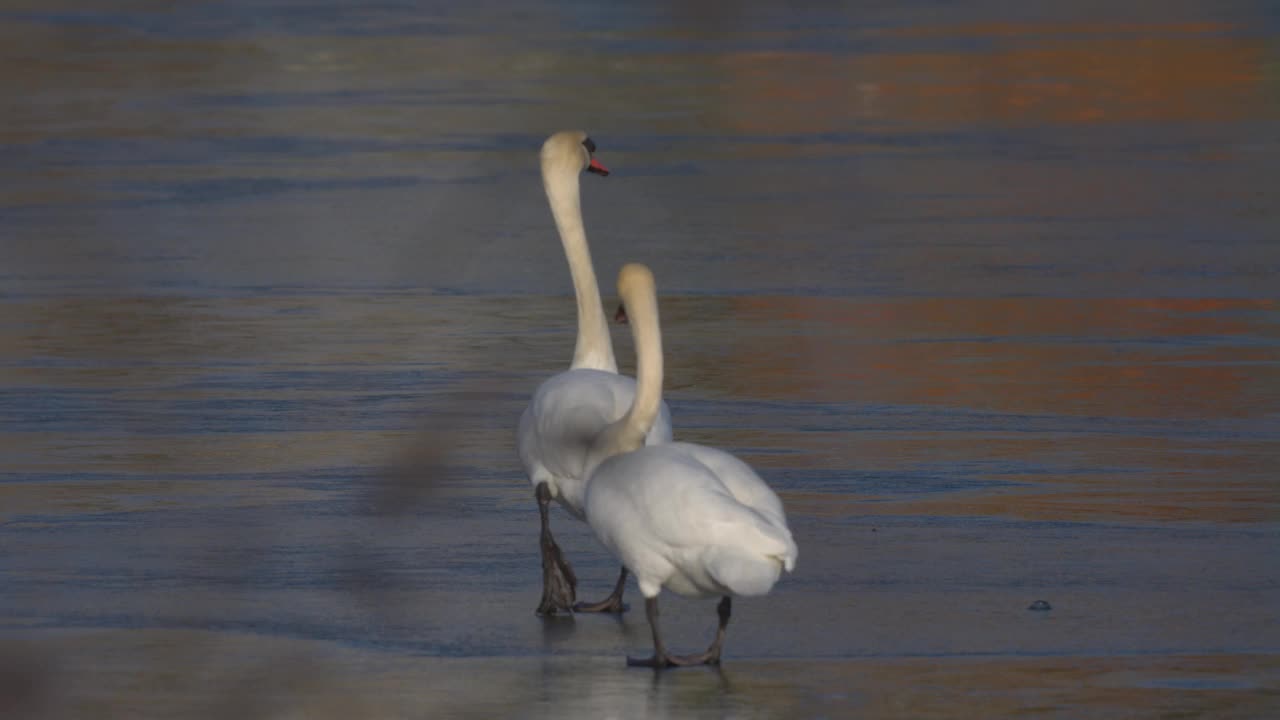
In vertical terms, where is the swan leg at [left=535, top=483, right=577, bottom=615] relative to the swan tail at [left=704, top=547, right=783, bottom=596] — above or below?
below

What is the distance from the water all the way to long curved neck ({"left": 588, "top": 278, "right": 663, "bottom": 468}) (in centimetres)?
54

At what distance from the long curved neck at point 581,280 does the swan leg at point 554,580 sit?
2.66 feet

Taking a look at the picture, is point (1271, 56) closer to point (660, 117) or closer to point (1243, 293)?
point (660, 117)

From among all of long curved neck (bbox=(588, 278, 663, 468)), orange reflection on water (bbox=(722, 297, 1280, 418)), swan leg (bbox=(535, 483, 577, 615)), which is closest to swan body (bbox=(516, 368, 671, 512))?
swan leg (bbox=(535, 483, 577, 615))

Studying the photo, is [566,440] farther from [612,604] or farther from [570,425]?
[612,604]

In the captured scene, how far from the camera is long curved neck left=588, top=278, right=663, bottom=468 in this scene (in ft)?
24.0

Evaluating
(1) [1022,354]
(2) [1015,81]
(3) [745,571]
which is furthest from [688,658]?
(2) [1015,81]

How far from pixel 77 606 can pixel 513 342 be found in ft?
18.0

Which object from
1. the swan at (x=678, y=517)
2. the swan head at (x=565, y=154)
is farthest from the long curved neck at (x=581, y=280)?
the swan at (x=678, y=517)

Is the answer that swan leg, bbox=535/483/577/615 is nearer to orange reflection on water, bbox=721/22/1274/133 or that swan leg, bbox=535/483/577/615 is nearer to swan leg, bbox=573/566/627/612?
swan leg, bbox=573/566/627/612

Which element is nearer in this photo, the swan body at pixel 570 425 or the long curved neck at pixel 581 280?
the swan body at pixel 570 425

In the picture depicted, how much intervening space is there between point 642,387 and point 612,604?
90 cm

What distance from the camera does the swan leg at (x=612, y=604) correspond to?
7.89 meters

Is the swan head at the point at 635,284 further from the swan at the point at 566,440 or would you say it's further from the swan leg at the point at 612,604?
the swan leg at the point at 612,604
